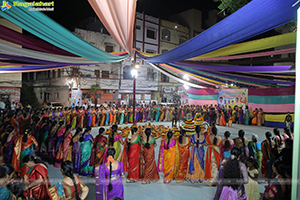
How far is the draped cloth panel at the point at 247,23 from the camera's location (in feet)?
8.55

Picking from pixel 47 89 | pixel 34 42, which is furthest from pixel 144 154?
pixel 47 89

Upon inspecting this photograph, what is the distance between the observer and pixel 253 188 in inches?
140

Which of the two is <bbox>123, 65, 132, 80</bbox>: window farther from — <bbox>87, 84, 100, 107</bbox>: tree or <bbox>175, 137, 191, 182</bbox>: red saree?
<bbox>175, 137, 191, 182</bbox>: red saree

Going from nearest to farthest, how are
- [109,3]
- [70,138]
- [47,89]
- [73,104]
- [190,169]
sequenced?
1. [109,3]
2. [190,169]
3. [70,138]
4. [73,104]
5. [47,89]

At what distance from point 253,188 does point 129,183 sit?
2646 millimetres

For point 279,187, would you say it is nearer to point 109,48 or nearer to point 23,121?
point 23,121

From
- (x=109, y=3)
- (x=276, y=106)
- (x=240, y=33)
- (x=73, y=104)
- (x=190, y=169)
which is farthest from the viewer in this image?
(x=73, y=104)

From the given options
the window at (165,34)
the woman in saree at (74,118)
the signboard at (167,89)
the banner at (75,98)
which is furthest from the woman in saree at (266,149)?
the window at (165,34)

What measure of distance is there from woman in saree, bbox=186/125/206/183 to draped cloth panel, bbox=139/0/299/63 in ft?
6.49

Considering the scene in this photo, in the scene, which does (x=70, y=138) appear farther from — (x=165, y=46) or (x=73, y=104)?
(x=165, y=46)

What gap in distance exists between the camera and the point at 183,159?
15.2ft

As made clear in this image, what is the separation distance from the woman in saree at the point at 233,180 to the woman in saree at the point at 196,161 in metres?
1.42

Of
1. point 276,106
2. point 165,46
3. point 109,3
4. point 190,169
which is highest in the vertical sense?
point 165,46

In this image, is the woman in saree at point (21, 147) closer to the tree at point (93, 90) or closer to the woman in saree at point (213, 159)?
the woman in saree at point (213, 159)
